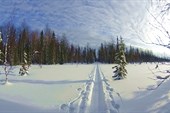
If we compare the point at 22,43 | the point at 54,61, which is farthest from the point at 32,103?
the point at 54,61

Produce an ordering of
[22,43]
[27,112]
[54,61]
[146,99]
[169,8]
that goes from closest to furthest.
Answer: [169,8] → [27,112] → [146,99] → [22,43] → [54,61]

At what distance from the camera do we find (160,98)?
12906mm

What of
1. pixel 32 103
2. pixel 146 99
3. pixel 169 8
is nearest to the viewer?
pixel 169 8

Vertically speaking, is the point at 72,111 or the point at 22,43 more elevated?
the point at 22,43

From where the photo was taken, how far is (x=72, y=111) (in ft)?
32.9

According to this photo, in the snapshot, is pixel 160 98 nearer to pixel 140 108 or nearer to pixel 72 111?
pixel 140 108

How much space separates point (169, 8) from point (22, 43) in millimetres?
81353

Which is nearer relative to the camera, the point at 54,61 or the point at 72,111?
the point at 72,111

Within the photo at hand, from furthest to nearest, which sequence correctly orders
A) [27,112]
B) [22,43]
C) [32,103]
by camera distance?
[22,43] < [32,103] < [27,112]

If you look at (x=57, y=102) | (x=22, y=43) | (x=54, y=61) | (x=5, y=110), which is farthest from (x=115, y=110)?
(x=54, y=61)

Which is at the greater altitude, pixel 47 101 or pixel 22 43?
pixel 22 43

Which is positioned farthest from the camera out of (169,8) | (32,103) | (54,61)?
(54,61)

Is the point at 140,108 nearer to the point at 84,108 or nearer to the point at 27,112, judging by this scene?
the point at 84,108

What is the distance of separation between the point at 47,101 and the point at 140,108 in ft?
13.5
